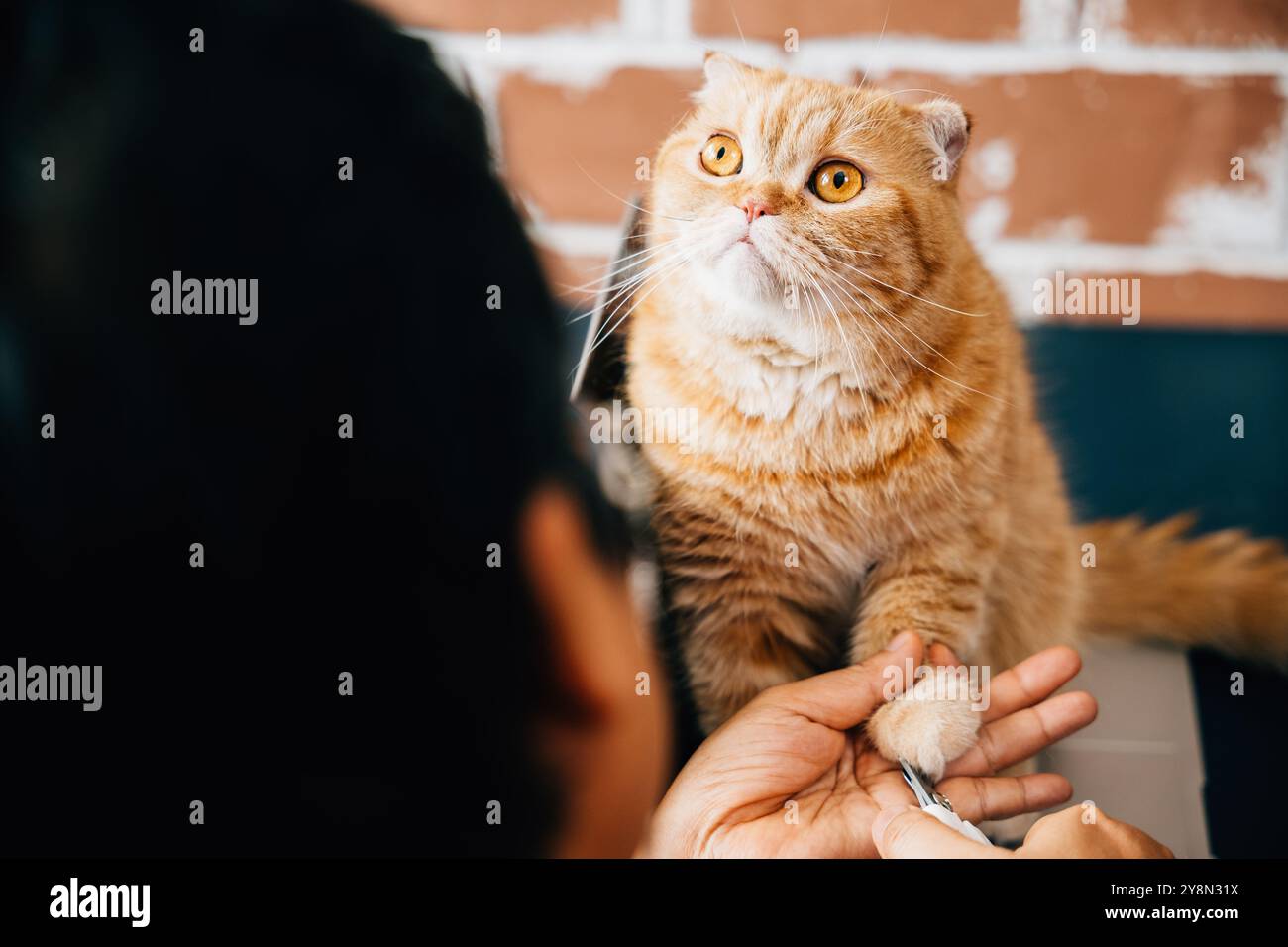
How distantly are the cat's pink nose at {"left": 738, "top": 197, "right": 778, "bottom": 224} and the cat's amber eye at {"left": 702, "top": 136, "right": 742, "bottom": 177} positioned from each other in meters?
0.08

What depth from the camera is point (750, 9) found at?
3.24ft

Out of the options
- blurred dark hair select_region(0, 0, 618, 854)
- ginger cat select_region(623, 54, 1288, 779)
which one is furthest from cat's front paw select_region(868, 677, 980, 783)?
blurred dark hair select_region(0, 0, 618, 854)

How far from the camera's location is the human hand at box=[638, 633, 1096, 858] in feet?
2.58

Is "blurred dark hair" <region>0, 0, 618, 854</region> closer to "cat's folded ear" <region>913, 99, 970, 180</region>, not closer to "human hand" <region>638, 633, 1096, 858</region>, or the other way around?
"human hand" <region>638, 633, 1096, 858</region>

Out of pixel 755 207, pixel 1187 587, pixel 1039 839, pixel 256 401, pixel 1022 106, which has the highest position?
pixel 1022 106

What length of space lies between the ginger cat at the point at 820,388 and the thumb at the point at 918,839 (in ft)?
0.20

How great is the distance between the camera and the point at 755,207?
0.75m

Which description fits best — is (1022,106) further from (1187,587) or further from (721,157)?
(1187,587)

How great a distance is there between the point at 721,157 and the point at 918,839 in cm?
61

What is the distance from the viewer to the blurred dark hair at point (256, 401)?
0.55m

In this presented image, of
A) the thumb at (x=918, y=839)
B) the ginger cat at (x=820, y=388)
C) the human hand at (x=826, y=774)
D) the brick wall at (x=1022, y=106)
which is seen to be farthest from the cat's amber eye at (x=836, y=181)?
the thumb at (x=918, y=839)

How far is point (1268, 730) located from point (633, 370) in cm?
76

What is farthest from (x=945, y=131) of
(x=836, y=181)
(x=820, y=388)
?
(x=820, y=388)
